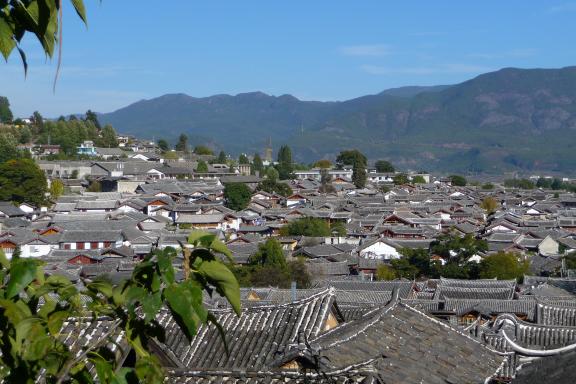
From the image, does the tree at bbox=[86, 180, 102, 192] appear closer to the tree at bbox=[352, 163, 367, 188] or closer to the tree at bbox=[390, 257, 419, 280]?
the tree at bbox=[352, 163, 367, 188]

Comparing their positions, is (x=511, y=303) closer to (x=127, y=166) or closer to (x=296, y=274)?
(x=296, y=274)

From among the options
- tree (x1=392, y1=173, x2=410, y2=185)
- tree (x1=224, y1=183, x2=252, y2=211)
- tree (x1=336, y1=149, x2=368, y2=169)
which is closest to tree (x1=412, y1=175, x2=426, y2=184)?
tree (x1=392, y1=173, x2=410, y2=185)

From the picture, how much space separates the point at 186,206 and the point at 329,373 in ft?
104

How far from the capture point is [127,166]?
148 feet

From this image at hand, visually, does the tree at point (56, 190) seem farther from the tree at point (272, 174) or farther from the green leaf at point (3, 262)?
the green leaf at point (3, 262)

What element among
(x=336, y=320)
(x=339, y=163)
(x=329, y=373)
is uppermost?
(x=329, y=373)

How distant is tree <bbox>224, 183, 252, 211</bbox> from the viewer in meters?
38.2

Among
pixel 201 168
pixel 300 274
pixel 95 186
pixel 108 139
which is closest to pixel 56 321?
pixel 300 274

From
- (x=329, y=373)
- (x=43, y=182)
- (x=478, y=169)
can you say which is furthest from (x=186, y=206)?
(x=478, y=169)

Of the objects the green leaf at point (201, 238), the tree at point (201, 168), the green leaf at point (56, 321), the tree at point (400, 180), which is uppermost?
the green leaf at point (201, 238)

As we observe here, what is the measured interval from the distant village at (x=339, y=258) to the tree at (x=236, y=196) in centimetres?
33

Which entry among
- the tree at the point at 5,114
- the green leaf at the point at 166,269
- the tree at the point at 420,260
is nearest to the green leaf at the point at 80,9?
the green leaf at the point at 166,269

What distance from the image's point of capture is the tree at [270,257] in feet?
72.1

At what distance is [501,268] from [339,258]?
5328 mm
